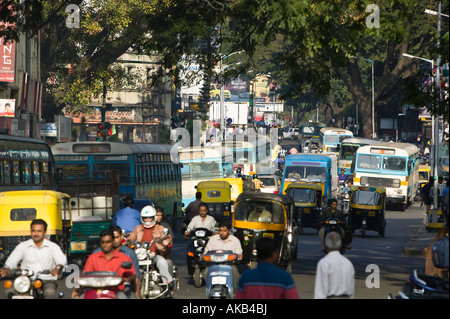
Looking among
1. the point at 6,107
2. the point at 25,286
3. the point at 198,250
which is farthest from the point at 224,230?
the point at 6,107

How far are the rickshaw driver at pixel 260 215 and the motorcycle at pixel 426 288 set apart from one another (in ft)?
28.3

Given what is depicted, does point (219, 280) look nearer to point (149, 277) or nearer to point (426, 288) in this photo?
point (149, 277)

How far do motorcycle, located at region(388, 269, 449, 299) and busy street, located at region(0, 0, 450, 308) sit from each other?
0.7 inches

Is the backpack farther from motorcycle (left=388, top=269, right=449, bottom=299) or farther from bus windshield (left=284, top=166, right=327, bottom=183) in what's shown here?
bus windshield (left=284, top=166, right=327, bottom=183)

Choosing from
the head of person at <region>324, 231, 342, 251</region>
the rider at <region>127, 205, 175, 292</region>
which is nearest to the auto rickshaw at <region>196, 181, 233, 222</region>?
the rider at <region>127, 205, 175, 292</region>

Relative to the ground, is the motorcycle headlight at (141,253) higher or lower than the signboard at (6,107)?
lower

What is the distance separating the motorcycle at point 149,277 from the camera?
515 inches

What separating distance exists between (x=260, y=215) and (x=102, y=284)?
9.82 meters

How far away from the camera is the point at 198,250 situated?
1694 cm

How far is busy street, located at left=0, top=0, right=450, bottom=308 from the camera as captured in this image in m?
10.9

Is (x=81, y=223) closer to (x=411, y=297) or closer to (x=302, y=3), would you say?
(x=302, y=3)

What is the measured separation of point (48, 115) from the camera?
52469 millimetres

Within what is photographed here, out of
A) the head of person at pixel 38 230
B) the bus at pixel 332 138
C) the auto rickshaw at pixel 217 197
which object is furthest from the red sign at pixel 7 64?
the bus at pixel 332 138

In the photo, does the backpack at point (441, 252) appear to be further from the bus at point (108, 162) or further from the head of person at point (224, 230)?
the bus at point (108, 162)
